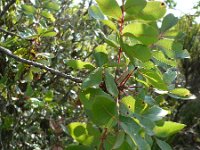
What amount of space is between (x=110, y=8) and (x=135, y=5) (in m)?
0.05

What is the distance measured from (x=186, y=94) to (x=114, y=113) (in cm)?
25

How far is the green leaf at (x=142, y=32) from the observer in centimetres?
73

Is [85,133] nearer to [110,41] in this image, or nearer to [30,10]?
[110,41]

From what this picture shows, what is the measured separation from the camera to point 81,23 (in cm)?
296

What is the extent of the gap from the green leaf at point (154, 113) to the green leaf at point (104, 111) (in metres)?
0.08

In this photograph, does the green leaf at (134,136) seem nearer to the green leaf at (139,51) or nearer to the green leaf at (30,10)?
the green leaf at (139,51)

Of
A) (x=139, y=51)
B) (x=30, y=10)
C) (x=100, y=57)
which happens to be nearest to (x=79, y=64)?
(x=100, y=57)

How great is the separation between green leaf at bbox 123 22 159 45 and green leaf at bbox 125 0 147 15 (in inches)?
0.9

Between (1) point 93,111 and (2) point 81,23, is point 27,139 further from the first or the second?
(1) point 93,111

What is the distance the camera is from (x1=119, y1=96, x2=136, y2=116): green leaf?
718 millimetres

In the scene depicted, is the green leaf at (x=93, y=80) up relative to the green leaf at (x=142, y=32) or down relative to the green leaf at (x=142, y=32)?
down

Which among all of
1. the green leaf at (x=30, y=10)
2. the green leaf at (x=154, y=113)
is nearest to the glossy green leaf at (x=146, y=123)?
the green leaf at (x=154, y=113)

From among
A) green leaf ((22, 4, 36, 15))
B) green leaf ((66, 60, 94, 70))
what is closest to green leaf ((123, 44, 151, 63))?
green leaf ((66, 60, 94, 70))

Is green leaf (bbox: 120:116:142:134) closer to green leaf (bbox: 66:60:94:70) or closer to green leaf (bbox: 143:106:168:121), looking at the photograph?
green leaf (bbox: 143:106:168:121)
